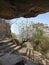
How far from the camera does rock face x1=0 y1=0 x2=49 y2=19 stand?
513 cm

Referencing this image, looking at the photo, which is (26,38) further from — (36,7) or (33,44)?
(36,7)

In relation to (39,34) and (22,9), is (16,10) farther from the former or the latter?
(39,34)

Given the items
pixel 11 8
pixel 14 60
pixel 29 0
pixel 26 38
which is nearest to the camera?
pixel 29 0

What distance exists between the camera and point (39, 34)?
54.0ft

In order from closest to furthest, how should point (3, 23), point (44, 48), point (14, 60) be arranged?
point (14, 60), point (44, 48), point (3, 23)

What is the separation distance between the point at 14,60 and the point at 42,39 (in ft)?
25.4

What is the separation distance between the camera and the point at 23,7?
17.8 ft

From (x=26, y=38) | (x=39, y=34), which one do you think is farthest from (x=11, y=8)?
(x=26, y=38)

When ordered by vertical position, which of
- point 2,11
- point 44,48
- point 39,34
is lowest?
point 44,48

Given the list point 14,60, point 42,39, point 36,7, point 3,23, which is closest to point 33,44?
point 42,39

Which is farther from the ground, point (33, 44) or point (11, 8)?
point (11, 8)

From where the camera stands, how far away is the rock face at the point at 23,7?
5129mm

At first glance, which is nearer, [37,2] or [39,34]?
[37,2]

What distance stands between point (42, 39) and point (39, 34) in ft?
1.60
